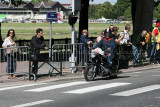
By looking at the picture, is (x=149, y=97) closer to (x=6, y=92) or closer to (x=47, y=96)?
(x=47, y=96)

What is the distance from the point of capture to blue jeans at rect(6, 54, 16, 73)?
16375 mm

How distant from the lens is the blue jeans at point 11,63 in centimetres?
1638

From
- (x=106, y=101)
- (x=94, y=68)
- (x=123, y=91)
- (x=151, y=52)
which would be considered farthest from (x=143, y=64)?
(x=106, y=101)

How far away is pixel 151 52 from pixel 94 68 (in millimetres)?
7806

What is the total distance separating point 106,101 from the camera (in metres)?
10.9

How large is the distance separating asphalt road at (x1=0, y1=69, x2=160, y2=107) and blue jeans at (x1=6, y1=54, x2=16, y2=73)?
1.25m

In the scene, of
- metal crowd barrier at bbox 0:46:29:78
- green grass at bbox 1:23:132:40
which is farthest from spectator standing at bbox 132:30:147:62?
green grass at bbox 1:23:132:40

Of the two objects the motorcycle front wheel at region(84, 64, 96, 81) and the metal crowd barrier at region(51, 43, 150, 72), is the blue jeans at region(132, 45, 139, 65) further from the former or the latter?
the motorcycle front wheel at region(84, 64, 96, 81)

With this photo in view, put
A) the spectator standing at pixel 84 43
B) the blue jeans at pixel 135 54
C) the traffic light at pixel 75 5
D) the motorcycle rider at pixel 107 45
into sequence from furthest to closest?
1. the blue jeans at pixel 135 54
2. the spectator standing at pixel 84 43
3. the traffic light at pixel 75 5
4. the motorcycle rider at pixel 107 45

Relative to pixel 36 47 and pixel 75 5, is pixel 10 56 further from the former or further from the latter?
pixel 75 5

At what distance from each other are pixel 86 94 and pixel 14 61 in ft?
16.2

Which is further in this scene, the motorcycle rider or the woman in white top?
the woman in white top

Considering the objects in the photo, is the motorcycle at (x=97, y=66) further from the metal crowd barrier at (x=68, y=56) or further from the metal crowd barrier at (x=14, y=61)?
the metal crowd barrier at (x=14, y=61)

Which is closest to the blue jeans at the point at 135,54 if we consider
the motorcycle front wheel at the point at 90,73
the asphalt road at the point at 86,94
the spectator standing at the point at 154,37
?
the spectator standing at the point at 154,37
